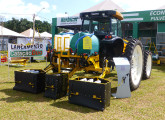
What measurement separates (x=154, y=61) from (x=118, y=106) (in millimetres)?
10544

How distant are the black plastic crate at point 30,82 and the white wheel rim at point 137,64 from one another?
10.3 feet

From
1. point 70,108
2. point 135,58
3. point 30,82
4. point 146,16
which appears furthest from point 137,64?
point 146,16

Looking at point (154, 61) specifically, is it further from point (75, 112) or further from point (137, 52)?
point (75, 112)

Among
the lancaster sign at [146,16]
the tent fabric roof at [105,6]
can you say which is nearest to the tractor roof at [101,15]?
the lancaster sign at [146,16]

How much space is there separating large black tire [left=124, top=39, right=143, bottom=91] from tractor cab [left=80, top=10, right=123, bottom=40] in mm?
806

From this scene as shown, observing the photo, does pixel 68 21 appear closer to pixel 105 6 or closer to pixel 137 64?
pixel 105 6

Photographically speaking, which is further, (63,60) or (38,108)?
(63,60)

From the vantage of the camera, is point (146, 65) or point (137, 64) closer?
point (137, 64)

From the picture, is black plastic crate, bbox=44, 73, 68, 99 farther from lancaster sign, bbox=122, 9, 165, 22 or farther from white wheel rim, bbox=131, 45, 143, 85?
lancaster sign, bbox=122, 9, 165, 22

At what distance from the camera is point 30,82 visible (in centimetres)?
529

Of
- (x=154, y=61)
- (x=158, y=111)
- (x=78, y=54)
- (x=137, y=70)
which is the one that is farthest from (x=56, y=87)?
(x=154, y=61)

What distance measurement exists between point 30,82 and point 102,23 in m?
3.25

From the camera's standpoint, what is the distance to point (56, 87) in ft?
15.5

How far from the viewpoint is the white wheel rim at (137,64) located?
19.7ft
